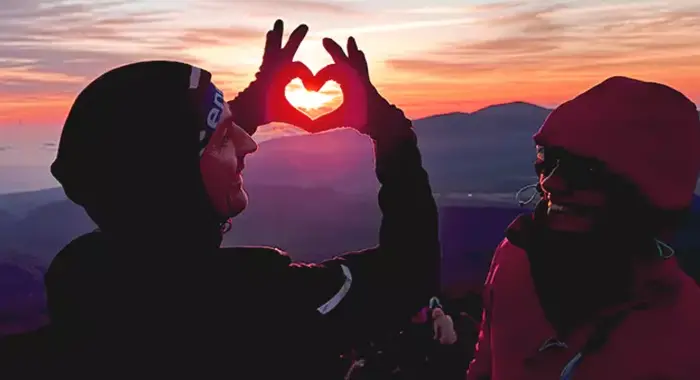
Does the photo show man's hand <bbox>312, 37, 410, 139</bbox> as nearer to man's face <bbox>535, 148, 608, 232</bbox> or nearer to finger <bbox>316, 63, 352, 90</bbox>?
finger <bbox>316, 63, 352, 90</bbox>

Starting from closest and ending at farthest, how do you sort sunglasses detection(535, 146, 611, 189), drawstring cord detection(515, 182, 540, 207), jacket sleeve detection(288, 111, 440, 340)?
jacket sleeve detection(288, 111, 440, 340) < sunglasses detection(535, 146, 611, 189) < drawstring cord detection(515, 182, 540, 207)

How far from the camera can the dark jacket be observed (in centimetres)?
173

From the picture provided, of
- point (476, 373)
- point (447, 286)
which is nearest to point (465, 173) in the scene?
point (447, 286)

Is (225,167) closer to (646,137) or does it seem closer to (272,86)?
Result: (272,86)

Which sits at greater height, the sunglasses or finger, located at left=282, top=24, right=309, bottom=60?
finger, located at left=282, top=24, right=309, bottom=60

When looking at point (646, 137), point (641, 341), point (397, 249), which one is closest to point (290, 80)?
point (397, 249)

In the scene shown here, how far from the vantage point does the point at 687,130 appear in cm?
217

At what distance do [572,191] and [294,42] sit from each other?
88cm

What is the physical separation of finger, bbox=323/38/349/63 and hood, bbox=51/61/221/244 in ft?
1.10

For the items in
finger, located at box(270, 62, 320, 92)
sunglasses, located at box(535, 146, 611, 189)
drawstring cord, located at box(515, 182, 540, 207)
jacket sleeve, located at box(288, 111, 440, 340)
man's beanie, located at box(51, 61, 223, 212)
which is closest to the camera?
man's beanie, located at box(51, 61, 223, 212)

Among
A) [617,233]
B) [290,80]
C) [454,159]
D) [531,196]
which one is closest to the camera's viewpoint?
[290,80]

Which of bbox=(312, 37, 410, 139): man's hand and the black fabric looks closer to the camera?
the black fabric

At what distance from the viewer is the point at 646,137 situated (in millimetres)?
2152

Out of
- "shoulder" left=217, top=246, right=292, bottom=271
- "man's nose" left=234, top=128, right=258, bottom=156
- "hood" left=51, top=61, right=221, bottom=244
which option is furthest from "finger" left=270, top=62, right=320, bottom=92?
"shoulder" left=217, top=246, right=292, bottom=271
